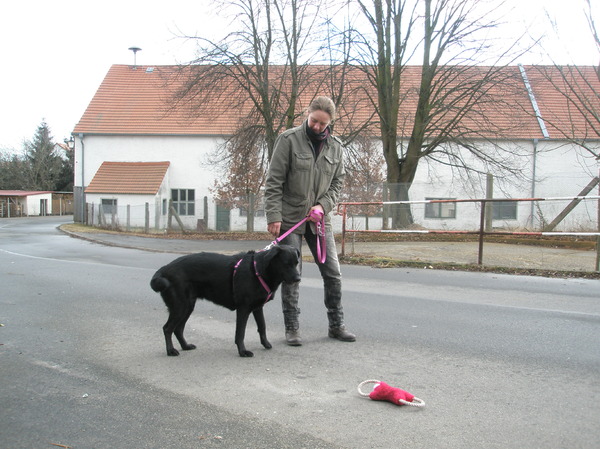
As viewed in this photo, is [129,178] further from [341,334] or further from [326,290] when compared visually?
[341,334]

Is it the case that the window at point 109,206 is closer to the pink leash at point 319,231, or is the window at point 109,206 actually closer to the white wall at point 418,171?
the white wall at point 418,171

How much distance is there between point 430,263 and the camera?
1125 cm

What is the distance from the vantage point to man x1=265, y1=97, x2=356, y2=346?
190 inches

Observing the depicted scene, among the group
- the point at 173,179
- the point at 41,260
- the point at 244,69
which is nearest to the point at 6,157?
the point at 173,179

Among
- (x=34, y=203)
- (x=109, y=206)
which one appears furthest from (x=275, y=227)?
(x=34, y=203)

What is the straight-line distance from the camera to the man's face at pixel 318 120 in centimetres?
466

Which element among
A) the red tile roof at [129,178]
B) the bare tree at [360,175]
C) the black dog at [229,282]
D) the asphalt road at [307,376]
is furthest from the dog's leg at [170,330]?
the red tile roof at [129,178]

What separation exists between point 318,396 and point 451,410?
0.87m

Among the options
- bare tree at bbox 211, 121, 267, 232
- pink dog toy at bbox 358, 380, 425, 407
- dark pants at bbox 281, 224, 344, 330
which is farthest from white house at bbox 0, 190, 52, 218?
pink dog toy at bbox 358, 380, 425, 407

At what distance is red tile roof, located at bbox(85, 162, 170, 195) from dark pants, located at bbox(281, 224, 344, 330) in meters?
25.5

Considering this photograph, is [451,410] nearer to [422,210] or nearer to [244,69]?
[422,210]

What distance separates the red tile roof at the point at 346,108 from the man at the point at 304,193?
1418cm

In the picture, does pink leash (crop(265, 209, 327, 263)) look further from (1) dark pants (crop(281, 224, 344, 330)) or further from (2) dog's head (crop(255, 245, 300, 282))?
(2) dog's head (crop(255, 245, 300, 282))

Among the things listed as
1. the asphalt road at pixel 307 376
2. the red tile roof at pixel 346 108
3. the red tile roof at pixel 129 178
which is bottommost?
the asphalt road at pixel 307 376
